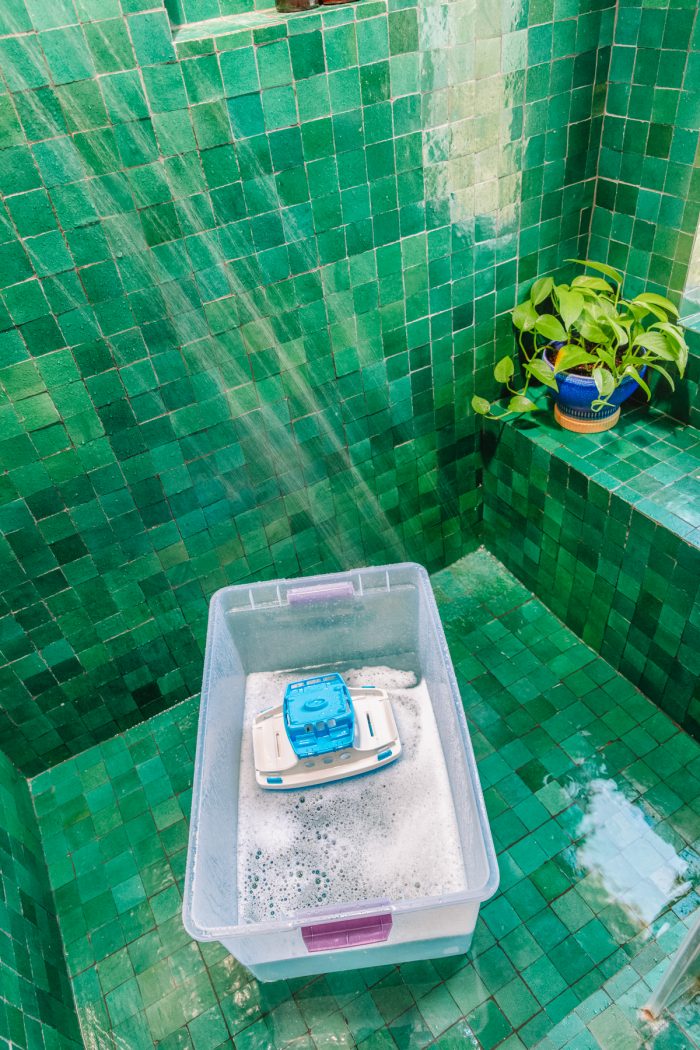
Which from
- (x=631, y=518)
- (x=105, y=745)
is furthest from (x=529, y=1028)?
(x=105, y=745)

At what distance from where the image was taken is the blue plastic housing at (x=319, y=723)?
1.65 meters

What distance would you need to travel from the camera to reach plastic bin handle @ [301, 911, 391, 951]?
1.27 m

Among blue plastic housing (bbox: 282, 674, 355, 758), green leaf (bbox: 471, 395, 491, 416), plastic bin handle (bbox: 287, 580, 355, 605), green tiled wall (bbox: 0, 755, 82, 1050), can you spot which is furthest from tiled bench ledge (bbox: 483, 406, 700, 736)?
green tiled wall (bbox: 0, 755, 82, 1050)

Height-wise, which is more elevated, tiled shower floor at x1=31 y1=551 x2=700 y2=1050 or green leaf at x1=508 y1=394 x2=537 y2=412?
green leaf at x1=508 y1=394 x2=537 y2=412

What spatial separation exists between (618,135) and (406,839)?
1.84m

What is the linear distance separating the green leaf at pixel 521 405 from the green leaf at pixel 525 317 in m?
0.19

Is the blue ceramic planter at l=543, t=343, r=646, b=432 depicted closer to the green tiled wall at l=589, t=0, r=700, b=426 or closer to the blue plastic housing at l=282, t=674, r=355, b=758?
the green tiled wall at l=589, t=0, r=700, b=426

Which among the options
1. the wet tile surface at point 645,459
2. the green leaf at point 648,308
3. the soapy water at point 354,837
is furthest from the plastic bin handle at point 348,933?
the green leaf at point 648,308

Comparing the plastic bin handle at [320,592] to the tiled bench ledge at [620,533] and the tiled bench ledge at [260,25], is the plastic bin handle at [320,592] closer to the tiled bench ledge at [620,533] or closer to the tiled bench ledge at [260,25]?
the tiled bench ledge at [620,533]

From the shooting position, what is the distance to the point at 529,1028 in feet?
4.82

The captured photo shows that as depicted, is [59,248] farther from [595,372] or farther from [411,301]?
[595,372]

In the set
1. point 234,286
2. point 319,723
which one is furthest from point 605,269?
point 319,723

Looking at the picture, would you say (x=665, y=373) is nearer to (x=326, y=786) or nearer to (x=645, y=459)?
(x=645, y=459)

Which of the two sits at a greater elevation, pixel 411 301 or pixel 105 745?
pixel 411 301
